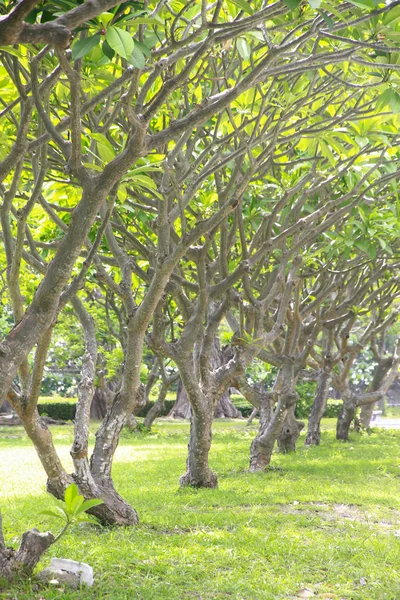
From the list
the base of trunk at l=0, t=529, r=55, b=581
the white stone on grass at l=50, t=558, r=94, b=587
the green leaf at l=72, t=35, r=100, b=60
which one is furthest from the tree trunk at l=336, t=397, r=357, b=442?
the green leaf at l=72, t=35, r=100, b=60

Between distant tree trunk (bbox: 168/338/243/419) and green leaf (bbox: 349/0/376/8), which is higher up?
green leaf (bbox: 349/0/376/8)

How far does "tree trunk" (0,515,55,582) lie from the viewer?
351cm

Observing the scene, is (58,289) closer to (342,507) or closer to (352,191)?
(352,191)

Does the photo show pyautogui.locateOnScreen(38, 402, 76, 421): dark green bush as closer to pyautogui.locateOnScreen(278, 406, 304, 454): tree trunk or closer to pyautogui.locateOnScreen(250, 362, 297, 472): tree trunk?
pyautogui.locateOnScreen(278, 406, 304, 454): tree trunk

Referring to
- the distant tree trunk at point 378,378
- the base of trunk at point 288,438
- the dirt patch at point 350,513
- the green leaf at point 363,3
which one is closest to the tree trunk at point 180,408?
the distant tree trunk at point 378,378

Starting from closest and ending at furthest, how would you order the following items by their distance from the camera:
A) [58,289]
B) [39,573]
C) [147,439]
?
[58,289], [39,573], [147,439]

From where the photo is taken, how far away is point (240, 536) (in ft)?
17.0

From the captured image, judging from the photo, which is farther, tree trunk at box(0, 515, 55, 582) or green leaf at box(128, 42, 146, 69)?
tree trunk at box(0, 515, 55, 582)

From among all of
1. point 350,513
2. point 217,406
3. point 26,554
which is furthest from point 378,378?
point 26,554

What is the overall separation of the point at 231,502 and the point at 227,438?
10.3 meters

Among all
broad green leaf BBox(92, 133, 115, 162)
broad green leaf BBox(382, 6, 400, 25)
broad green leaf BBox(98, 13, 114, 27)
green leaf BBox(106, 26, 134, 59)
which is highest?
broad green leaf BBox(382, 6, 400, 25)

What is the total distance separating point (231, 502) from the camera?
268 inches

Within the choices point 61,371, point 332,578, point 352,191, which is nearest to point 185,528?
point 332,578

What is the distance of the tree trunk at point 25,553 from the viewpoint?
3.51m
